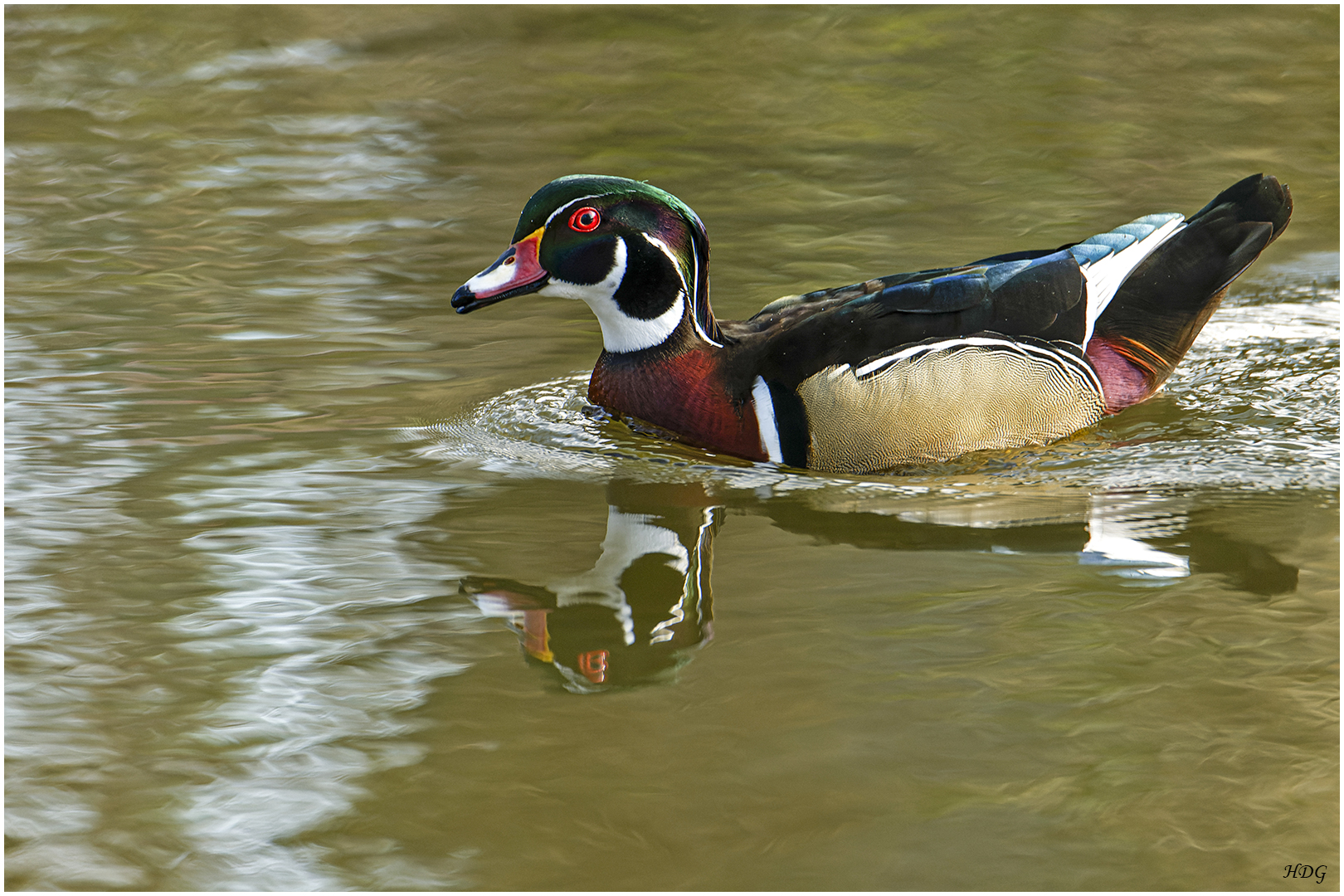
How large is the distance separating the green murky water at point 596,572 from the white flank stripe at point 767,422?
5.3 inches

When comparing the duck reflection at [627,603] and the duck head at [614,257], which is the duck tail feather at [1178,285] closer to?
the duck head at [614,257]

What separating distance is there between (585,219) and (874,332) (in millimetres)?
1276

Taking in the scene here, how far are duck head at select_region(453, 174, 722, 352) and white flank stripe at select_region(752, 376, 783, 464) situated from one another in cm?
38

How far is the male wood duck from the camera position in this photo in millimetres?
5949

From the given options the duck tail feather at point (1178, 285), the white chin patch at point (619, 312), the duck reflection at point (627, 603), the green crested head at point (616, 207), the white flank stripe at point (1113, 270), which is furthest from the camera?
the duck tail feather at point (1178, 285)

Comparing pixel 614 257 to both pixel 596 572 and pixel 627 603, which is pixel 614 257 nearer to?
pixel 596 572

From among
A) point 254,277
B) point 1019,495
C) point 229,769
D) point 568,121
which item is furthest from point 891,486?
point 568,121

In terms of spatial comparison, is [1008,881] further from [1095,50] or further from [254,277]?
[1095,50]

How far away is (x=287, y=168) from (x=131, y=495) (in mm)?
5356

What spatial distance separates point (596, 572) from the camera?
518 cm

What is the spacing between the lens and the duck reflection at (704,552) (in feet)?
15.3

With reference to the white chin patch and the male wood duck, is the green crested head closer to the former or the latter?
the male wood duck

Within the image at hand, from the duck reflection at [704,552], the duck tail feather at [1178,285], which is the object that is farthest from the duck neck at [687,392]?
the duck tail feather at [1178,285]

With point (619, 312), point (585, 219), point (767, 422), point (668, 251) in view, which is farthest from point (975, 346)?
point (585, 219)
